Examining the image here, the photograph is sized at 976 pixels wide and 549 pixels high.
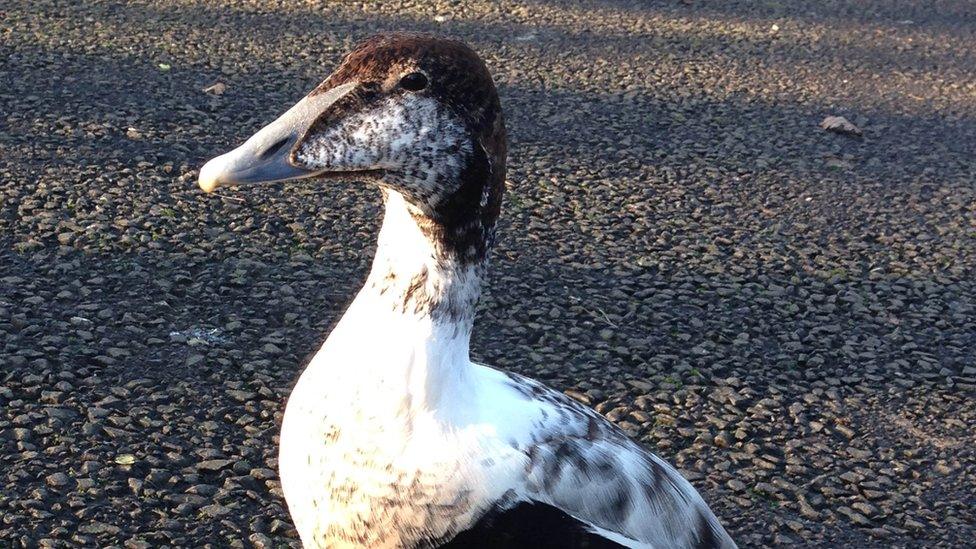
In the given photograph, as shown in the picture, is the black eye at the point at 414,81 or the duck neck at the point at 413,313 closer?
the black eye at the point at 414,81

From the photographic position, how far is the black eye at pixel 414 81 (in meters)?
2.12

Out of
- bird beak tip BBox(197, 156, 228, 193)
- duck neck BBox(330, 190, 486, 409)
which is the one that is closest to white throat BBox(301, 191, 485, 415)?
duck neck BBox(330, 190, 486, 409)

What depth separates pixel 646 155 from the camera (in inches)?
210

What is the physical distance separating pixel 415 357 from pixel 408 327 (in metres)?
0.06

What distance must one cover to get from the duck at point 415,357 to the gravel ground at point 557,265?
Answer: 801 mm

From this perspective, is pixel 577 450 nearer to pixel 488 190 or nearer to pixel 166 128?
pixel 488 190

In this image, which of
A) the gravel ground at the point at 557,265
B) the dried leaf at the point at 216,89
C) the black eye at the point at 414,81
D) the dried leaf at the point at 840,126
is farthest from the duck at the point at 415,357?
the dried leaf at the point at 840,126

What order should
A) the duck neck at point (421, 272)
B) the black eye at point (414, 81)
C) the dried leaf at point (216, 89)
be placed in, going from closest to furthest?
the black eye at point (414, 81), the duck neck at point (421, 272), the dried leaf at point (216, 89)

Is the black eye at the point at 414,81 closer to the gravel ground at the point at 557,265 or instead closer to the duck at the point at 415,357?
the duck at the point at 415,357

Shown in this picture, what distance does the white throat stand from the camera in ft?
7.37

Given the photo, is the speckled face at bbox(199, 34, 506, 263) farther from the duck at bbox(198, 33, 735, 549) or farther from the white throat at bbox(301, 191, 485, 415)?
the white throat at bbox(301, 191, 485, 415)

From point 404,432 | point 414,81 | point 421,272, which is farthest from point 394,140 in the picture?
point 404,432

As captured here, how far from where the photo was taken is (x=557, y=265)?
14.3ft

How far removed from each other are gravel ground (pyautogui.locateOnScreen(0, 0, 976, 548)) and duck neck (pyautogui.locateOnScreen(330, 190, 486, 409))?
0.92 metres
